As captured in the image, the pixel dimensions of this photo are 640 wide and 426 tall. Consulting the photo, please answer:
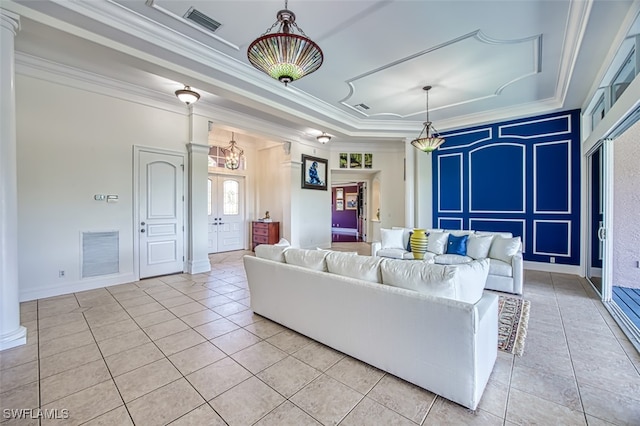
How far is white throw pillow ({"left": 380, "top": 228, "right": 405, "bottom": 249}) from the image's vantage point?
5.54 meters

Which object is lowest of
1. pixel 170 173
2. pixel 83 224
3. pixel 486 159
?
pixel 83 224

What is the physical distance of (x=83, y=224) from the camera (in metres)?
4.25

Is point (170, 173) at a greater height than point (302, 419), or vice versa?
point (170, 173)

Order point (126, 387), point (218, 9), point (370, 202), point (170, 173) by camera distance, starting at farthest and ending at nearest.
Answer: point (370, 202), point (170, 173), point (218, 9), point (126, 387)

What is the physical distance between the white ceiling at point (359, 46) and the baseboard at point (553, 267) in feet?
9.92

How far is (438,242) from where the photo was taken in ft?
16.3

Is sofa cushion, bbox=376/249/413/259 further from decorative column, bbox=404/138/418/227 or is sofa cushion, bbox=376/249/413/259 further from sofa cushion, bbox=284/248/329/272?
sofa cushion, bbox=284/248/329/272

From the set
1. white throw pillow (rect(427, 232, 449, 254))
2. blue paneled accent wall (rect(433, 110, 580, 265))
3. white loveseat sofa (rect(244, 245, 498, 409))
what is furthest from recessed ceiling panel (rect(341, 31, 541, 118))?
white loveseat sofa (rect(244, 245, 498, 409))

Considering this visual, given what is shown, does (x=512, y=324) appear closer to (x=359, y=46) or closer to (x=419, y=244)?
(x=419, y=244)

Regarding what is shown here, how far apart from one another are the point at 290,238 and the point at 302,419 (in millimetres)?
5865

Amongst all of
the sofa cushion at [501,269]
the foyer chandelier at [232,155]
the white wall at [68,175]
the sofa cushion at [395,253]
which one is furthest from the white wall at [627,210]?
the white wall at [68,175]

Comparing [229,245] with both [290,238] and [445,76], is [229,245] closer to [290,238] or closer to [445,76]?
[290,238]

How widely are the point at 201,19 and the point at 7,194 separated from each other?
8.28ft

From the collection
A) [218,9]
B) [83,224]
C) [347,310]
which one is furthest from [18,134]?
[347,310]
